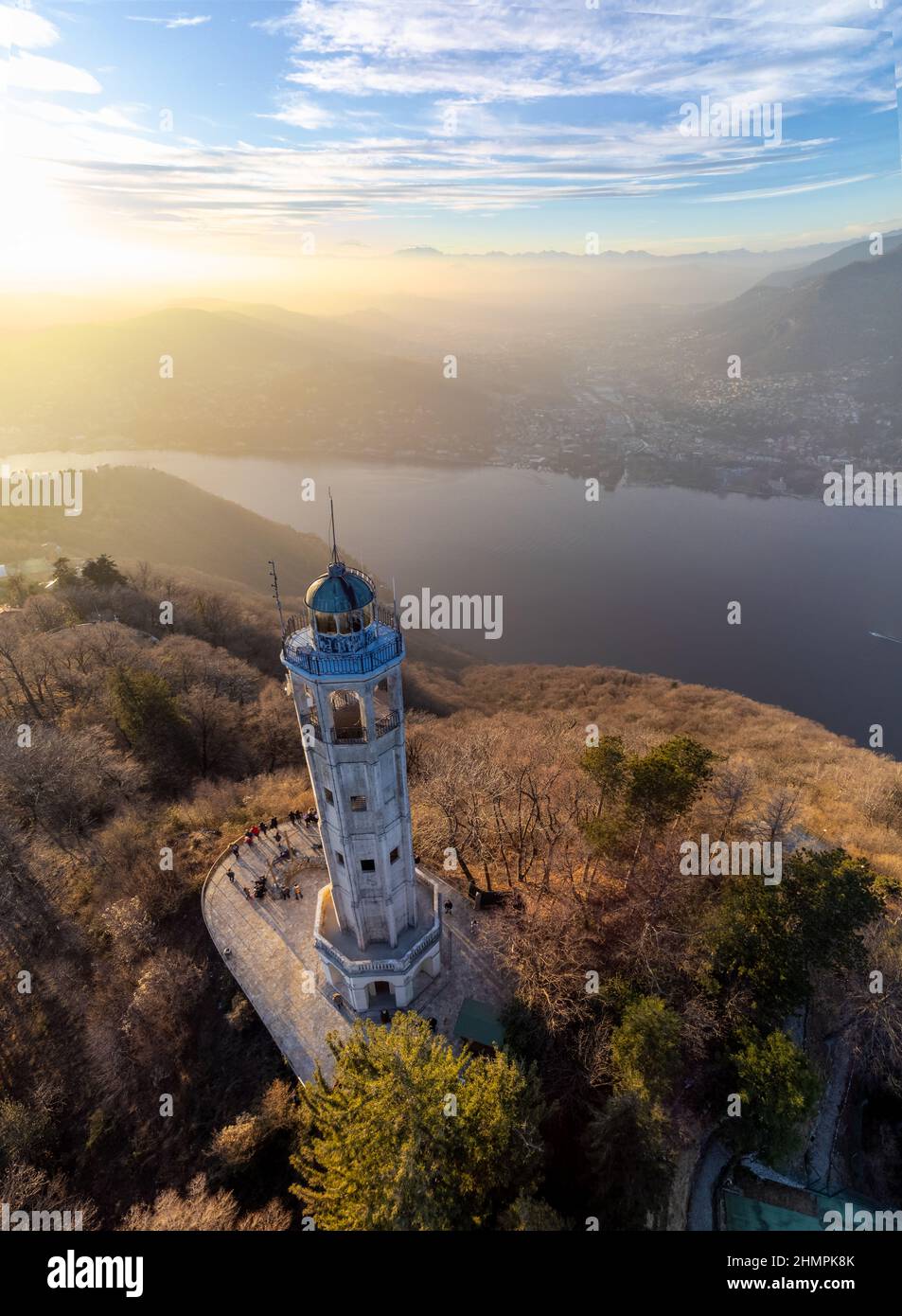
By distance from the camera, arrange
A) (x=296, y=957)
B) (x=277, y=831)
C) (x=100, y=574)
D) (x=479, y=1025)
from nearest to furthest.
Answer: (x=479, y=1025)
(x=296, y=957)
(x=277, y=831)
(x=100, y=574)

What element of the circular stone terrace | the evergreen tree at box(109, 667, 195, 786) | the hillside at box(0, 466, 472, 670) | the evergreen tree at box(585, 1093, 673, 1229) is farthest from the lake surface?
the evergreen tree at box(585, 1093, 673, 1229)

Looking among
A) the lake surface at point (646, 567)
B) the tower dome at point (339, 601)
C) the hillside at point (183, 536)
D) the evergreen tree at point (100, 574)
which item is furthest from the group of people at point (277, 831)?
the lake surface at point (646, 567)

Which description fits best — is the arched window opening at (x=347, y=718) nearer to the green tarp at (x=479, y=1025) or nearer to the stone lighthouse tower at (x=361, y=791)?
the stone lighthouse tower at (x=361, y=791)

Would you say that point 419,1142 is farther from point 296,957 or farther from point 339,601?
point 339,601

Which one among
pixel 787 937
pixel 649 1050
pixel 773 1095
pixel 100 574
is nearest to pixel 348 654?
pixel 649 1050

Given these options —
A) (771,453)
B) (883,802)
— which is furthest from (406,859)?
(771,453)

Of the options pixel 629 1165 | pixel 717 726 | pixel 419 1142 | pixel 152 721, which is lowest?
pixel 629 1165
